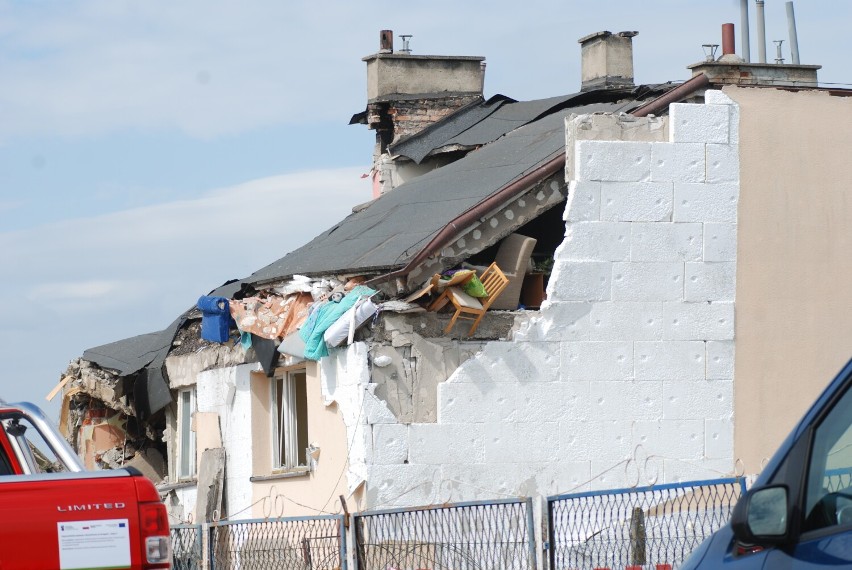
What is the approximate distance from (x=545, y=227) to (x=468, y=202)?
1087 mm

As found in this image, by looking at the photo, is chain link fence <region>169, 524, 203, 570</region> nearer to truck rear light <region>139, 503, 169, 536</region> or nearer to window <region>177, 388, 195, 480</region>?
window <region>177, 388, 195, 480</region>

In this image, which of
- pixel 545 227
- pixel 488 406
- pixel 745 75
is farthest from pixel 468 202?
pixel 745 75

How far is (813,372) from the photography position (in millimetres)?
13391

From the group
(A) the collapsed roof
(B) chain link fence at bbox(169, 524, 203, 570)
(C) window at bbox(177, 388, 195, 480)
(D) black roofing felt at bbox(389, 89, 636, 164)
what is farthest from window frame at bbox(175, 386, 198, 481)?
(D) black roofing felt at bbox(389, 89, 636, 164)

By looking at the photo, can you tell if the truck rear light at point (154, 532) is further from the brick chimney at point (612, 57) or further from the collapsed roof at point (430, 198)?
the brick chimney at point (612, 57)

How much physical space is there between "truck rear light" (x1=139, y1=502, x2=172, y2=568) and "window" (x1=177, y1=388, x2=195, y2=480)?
1040 cm

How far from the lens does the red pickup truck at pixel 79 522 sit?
244 inches

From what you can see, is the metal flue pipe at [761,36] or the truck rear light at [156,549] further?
the metal flue pipe at [761,36]

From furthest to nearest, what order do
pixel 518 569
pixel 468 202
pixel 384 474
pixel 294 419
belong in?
pixel 294 419, pixel 468 202, pixel 384 474, pixel 518 569

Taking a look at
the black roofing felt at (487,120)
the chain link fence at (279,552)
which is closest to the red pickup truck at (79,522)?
the chain link fence at (279,552)

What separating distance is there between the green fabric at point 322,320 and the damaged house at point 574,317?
3 cm

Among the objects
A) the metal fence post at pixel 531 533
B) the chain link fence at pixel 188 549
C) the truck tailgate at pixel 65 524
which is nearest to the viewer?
the truck tailgate at pixel 65 524

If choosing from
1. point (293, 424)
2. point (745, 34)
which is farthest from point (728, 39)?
point (293, 424)

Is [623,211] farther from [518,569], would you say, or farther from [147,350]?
[147,350]
